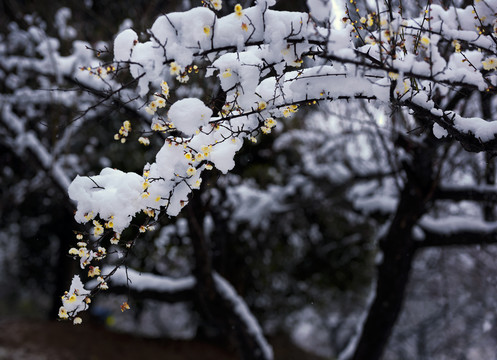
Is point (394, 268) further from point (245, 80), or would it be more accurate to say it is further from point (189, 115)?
point (189, 115)

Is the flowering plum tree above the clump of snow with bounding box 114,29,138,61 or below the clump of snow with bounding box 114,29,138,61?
below

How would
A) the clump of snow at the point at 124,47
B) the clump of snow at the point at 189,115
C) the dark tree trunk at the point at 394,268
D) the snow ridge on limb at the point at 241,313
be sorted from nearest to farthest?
the clump of snow at the point at 189,115
the clump of snow at the point at 124,47
the dark tree trunk at the point at 394,268
the snow ridge on limb at the point at 241,313

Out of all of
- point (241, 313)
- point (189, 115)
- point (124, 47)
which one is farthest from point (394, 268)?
point (124, 47)

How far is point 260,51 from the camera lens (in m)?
1.85

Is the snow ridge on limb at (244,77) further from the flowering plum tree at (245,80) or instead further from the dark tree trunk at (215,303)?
the dark tree trunk at (215,303)

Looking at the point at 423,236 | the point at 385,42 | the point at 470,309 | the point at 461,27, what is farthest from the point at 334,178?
the point at 470,309

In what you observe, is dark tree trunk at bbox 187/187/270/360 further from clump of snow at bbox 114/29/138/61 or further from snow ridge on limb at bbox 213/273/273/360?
clump of snow at bbox 114/29/138/61

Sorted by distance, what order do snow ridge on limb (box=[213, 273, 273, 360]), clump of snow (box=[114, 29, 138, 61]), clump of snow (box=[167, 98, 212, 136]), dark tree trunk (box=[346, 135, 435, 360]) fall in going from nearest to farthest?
clump of snow (box=[167, 98, 212, 136])
clump of snow (box=[114, 29, 138, 61])
dark tree trunk (box=[346, 135, 435, 360])
snow ridge on limb (box=[213, 273, 273, 360])

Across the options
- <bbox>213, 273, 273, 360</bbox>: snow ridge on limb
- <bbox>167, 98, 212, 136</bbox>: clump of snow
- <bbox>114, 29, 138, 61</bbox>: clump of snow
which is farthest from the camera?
<bbox>213, 273, 273, 360</bbox>: snow ridge on limb

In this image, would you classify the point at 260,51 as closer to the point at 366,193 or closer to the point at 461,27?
the point at 461,27

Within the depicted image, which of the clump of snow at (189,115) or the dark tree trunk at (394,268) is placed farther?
the dark tree trunk at (394,268)

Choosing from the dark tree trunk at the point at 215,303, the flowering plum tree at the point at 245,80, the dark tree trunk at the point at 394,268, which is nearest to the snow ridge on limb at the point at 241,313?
the dark tree trunk at the point at 215,303

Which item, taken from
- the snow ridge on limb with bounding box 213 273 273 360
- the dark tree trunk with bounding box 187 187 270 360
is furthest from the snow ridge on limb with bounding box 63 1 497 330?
the snow ridge on limb with bounding box 213 273 273 360

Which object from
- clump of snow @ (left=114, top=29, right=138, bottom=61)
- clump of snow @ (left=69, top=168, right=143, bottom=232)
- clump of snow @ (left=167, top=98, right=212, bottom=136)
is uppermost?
clump of snow @ (left=114, top=29, right=138, bottom=61)
